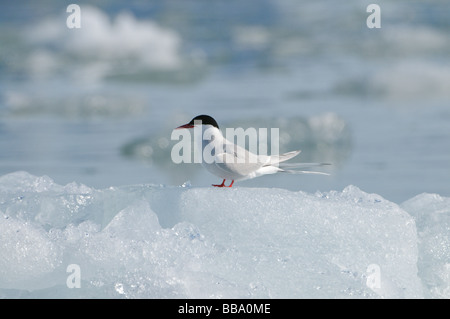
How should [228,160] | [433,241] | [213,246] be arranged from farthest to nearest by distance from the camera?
[433,241], [228,160], [213,246]

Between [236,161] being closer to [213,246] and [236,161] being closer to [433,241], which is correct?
[213,246]

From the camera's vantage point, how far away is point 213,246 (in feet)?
12.6

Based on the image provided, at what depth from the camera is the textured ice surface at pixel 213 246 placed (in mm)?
3691

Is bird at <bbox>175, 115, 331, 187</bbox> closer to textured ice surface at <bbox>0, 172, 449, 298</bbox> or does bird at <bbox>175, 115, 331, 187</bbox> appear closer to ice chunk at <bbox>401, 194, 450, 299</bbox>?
textured ice surface at <bbox>0, 172, 449, 298</bbox>

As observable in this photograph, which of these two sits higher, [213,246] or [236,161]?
[236,161]

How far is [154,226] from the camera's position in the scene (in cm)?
389

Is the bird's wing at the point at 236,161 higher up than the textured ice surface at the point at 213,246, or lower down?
higher up

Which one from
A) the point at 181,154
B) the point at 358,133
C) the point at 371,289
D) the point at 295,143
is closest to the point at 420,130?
the point at 358,133

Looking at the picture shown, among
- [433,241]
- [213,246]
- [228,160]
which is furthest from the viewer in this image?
[433,241]

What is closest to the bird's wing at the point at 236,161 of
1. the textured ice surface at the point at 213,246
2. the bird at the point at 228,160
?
the bird at the point at 228,160

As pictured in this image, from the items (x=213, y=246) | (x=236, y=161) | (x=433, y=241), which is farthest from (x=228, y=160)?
(x=433, y=241)

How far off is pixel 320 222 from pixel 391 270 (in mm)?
432

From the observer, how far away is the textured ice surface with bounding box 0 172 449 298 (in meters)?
3.69

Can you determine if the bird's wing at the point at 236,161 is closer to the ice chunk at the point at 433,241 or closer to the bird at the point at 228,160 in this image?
the bird at the point at 228,160
